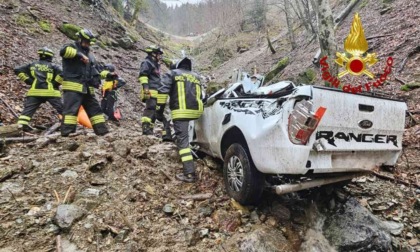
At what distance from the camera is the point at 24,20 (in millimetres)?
12141

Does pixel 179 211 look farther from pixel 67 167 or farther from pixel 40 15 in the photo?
pixel 40 15

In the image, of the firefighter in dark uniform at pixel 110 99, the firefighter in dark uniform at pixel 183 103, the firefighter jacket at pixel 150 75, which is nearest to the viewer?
the firefighter in dark uniform at pixel 183 103

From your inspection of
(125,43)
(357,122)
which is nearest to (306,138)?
(357,122)

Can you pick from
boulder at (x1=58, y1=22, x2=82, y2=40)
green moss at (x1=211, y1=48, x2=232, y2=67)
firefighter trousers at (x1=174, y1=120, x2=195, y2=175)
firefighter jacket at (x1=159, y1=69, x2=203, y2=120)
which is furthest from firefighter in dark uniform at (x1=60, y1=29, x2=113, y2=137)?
green moss at (x1=211, y1=48, x2=232, y2=67)

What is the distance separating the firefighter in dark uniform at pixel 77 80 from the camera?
5270 mm

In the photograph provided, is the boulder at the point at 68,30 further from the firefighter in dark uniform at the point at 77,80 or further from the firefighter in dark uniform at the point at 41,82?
the firefighter in dark uniform at the point at 77,80

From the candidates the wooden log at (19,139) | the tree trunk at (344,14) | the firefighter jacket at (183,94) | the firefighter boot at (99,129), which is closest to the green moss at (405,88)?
the firefighter jacket at (183,94)

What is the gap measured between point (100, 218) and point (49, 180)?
96cm

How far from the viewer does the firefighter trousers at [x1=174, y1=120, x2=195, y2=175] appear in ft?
14.6

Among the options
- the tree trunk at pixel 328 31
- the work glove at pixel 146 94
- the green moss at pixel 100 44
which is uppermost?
the green moss at pixel 100 44

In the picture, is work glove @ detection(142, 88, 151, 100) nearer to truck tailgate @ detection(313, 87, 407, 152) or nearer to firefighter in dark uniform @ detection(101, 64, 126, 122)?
firefighter in dark uniform @ detection(101, 64, 126, 122)

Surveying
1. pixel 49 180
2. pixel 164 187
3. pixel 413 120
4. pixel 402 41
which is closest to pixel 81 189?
pixel 49 180

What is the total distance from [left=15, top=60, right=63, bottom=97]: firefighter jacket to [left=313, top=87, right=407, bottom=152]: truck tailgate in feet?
17.2

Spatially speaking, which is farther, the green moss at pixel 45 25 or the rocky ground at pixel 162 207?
the green moss at pixel 45 25
